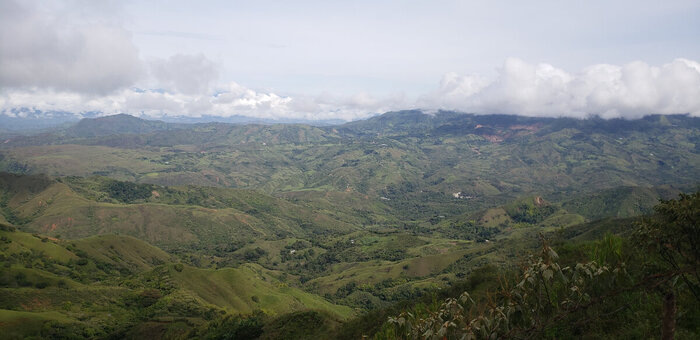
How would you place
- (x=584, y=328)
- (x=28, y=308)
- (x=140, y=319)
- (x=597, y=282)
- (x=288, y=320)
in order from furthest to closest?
1. (x=140, y=319)
2. (x=28, y=308)
3. (x=288, y=320)
4. (x=584, y=328)
5. (x=597, y=282)

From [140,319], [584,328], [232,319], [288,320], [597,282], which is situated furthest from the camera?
[140,319]

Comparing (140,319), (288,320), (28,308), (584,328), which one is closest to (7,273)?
(28,308)

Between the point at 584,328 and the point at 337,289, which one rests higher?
the point at 584,328

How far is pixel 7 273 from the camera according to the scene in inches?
3834

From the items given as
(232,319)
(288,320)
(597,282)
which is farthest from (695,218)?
(232,319)

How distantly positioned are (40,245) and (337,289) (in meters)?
132

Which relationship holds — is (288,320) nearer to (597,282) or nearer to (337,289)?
(597,282)

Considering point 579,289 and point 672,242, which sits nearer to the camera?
point 579,289

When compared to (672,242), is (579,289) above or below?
below

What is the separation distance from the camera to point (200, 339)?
6719 centimetres

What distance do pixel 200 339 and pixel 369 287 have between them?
113 meters

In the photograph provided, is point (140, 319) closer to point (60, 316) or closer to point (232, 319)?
point (60, 316)

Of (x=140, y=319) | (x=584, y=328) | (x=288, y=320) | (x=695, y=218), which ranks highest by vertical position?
(x=695, y=218)

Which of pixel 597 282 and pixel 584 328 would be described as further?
pixel 584 328
